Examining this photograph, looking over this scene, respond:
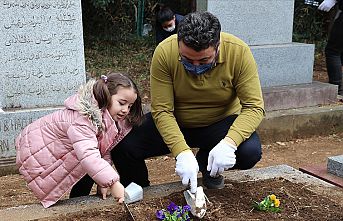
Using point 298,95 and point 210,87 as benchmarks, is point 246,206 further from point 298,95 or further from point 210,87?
point 298,95

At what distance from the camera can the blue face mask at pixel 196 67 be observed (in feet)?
7.43

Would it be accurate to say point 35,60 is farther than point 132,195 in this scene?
Yes

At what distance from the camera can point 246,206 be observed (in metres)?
2.38

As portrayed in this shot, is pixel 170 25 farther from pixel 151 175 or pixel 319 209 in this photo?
pixel 319 209

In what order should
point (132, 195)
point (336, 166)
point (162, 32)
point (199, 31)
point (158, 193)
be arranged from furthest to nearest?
point (162, 32) < point (336, 166) < point (158, 193) < point (132, 195) < point (199, 31)

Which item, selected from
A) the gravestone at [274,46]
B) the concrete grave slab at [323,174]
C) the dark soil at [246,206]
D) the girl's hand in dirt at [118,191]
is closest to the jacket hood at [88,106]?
the girl's hand in dirt at [118,191]

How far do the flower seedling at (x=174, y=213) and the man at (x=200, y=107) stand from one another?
118 millimetres

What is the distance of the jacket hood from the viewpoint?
7.51ft

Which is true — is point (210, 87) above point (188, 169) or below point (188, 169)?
above

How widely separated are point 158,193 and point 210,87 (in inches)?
24.3

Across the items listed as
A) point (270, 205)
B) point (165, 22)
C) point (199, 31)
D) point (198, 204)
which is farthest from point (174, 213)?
point (165, 22)

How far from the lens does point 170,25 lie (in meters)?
5.16

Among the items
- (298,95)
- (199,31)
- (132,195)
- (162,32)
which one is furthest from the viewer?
(162,32)

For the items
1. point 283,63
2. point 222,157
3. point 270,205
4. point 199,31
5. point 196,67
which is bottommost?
point 270,205
